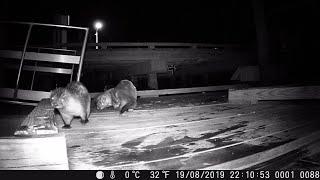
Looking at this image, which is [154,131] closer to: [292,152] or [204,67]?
[292,152]

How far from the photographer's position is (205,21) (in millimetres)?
15797

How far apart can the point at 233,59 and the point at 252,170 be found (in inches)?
282

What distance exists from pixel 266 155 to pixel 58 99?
2.16m

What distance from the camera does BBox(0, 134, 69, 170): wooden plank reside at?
1.82 m

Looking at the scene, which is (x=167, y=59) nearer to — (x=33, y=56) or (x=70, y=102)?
(x=33, y=56)

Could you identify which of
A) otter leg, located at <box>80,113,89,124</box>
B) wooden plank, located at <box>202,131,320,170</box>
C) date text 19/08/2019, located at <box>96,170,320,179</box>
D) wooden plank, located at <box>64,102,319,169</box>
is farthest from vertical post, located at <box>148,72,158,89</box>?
date text 19/08/2019, located at <box>96,170,320,179</box>

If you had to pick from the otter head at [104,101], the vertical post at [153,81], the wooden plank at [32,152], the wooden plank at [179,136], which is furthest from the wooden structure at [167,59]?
the wooden plank at [32,152]

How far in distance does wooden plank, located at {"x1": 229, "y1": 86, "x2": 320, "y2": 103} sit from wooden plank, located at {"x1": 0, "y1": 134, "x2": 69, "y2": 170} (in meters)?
3.76

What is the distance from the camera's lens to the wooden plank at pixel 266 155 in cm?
221

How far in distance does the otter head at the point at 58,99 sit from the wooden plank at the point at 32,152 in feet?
4.13

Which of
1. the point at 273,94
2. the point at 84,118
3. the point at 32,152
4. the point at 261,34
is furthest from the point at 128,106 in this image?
the point at 261,34

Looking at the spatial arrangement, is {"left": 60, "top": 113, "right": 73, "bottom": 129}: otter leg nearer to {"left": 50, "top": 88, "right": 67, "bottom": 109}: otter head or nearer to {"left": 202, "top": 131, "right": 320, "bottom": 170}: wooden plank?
{"left": 50, "top": 88, "right": 67, "bottom": 109}: otter head

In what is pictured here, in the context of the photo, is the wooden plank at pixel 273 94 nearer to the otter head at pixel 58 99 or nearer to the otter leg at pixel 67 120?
the otter leg at pixel 67 120

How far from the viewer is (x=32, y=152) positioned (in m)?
1.85
